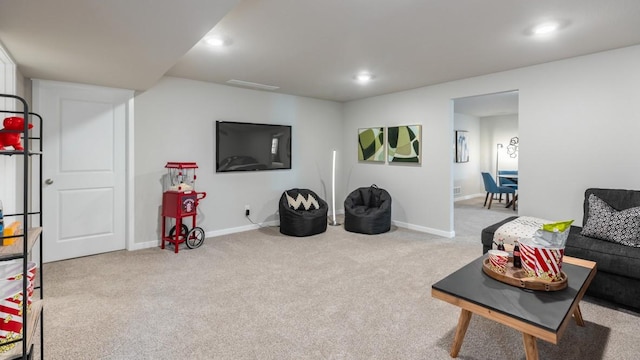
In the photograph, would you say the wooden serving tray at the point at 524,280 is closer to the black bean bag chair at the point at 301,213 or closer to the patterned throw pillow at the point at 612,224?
the patterned throw pillow at the point at 612,224

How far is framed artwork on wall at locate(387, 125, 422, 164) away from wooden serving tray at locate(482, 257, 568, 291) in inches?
122

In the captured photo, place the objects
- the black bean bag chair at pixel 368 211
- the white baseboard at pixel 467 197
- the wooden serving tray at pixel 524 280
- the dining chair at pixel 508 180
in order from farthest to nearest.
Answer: the white baseboard at pixel 467 197 < the dining chair at pixel 508 180 < the black bean bag chair at pixel 368 211 < the wooden serving tray at pixel 524 280

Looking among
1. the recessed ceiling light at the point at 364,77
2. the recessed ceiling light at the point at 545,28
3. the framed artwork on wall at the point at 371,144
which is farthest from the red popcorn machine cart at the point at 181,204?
the recessed ceiling light at the point at 545,28

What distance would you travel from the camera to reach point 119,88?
3.86 metres

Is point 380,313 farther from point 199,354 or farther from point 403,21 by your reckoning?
point 403,21

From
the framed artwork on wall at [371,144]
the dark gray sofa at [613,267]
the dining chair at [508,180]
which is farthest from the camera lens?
the dining chair at [508,180]

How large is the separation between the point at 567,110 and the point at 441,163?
5.33 feet

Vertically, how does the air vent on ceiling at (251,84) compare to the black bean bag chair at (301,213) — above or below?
above

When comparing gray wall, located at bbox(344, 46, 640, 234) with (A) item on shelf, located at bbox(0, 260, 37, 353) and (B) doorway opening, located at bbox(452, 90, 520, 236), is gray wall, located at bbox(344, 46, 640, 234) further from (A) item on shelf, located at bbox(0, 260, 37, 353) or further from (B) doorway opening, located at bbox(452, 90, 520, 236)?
(A) item on shelf, located at bbox(0, 260, 37, 353)

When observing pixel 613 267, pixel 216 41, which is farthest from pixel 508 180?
pixel 216 41

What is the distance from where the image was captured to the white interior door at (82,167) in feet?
11.6

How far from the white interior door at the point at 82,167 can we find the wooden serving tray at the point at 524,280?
405 centimetres

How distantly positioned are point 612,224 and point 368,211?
2891 millimetres

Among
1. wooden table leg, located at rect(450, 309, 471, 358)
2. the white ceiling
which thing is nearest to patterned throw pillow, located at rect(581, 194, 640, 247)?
the white ceiling
